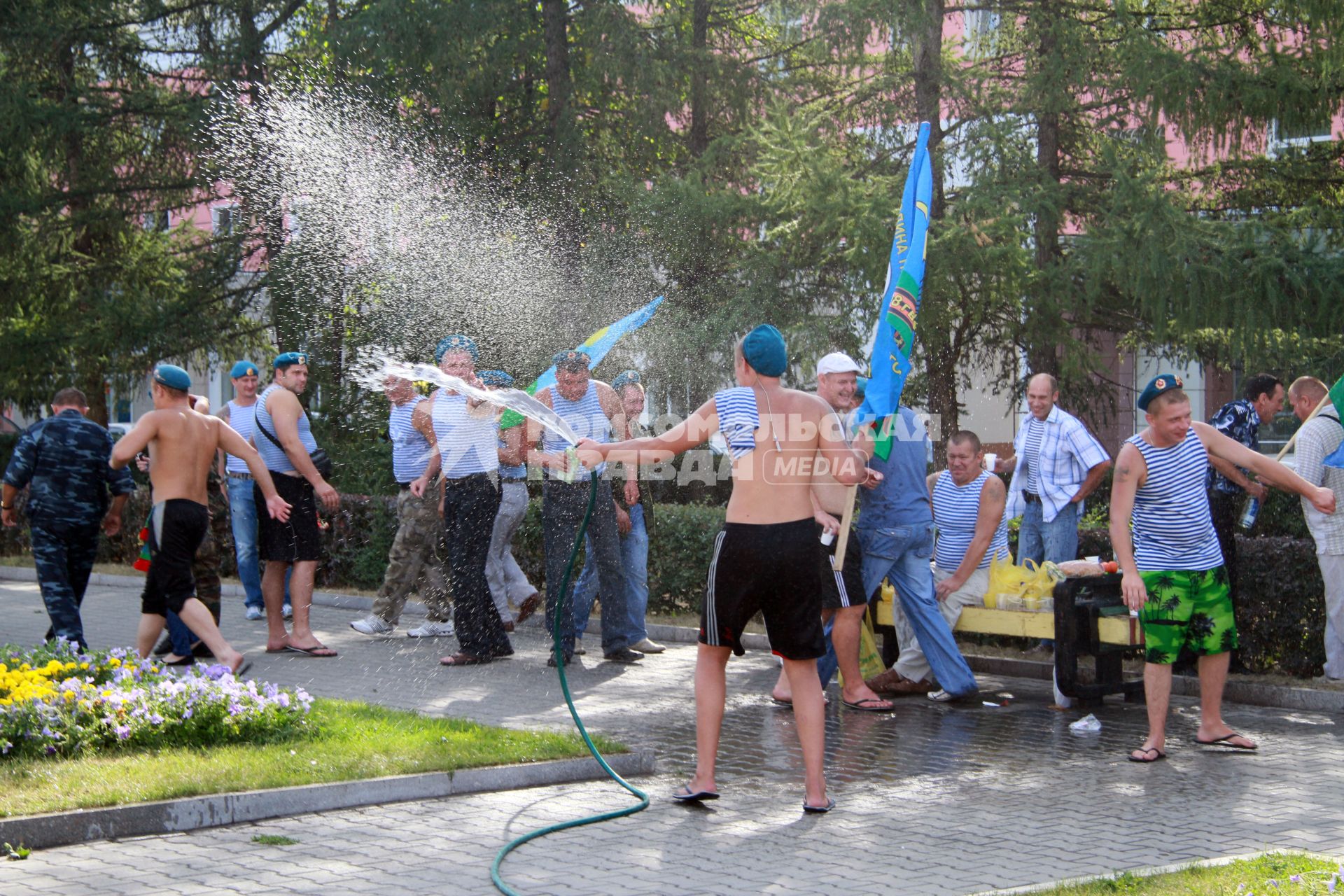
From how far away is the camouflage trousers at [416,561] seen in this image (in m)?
11.1

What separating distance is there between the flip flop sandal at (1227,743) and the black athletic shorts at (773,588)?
245cm

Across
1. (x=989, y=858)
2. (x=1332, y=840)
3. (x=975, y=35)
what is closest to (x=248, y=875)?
(x=989, y=858)

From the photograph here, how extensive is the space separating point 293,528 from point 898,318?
454cm

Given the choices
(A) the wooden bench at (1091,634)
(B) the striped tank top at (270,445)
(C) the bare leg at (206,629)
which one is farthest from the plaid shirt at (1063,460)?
(C) the bare leg at (206,629)

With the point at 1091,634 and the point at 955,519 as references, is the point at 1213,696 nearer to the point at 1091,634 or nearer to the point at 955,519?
the point at 1091,634

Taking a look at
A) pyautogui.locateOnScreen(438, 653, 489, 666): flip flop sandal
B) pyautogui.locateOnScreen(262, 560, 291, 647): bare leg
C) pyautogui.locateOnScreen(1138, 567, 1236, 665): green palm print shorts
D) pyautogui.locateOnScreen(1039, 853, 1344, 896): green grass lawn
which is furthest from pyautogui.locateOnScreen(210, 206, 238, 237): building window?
pyautogui.locateOnScreen(1039, 853, 1344, 896): green grass lawn

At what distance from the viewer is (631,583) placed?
Answer: 1066 centimetres

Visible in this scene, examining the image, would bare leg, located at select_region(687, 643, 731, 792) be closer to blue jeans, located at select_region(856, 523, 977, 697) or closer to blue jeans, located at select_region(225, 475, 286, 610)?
blue jeans, located at select_region(856, 523, 977, 697)

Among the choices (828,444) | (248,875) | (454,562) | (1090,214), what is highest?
(1090,214)

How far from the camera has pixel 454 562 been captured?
9859 mm

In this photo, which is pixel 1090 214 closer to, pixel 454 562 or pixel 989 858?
pixel 454 562

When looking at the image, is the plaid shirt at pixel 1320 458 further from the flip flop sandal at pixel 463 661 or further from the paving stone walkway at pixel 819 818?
the flip flop sandal at pixel 463 661

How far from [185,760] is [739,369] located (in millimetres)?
2876

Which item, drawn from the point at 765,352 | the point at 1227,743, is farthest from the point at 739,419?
the point at 1227,743
